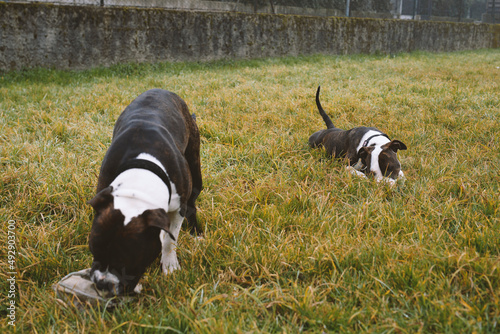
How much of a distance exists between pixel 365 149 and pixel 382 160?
210 millimetres

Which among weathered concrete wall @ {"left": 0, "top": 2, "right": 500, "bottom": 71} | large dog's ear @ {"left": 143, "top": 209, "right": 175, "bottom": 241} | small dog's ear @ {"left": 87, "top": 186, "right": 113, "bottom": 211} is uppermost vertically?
weathered concrete wall @ {"left": 0, "top": 2, "right": 500, "bottom": 71}

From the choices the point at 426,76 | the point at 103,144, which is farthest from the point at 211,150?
the point at 426,76

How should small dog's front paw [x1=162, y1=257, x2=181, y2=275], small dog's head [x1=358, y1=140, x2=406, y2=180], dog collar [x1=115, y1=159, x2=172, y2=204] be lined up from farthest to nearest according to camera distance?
small dog's head [x1=358, y1=140, x2=406, y2=180]
small dog's front paw [x1=162, y1=257, x2=181, y2=275]
dog collar [x1=115, y1=159, x2=172, y2=204]

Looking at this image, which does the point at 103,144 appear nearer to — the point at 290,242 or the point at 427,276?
the point at 290,242

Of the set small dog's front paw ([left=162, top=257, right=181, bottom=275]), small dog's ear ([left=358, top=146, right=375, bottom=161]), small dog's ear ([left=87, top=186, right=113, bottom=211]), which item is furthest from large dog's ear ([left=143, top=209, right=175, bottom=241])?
small dog's ear ([left=358, top=146, right=375, bottom=161])

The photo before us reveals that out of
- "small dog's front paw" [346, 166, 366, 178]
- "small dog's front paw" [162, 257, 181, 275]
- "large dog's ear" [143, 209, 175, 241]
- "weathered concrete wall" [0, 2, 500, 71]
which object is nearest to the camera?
"large dog's ear" [143, 209, 175, 241]

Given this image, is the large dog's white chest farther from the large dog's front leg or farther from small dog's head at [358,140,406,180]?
small dog's head at [358,140,406,180]

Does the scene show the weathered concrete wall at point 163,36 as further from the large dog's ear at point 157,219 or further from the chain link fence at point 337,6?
the large dog's ear at point 157,219

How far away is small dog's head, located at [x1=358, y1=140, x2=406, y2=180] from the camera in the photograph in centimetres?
358

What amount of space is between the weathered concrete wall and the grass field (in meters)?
2.36

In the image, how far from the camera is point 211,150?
168 inches

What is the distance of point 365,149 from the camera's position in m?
3.79

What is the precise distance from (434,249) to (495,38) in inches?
909

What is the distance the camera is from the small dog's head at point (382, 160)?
358 centimetres
